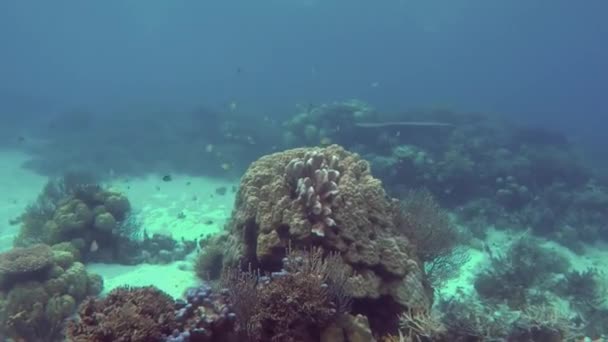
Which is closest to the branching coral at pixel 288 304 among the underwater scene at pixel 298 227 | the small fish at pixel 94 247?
the underwater scene at pixel 298 227

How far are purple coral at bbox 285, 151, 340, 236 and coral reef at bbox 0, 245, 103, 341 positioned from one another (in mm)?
5458

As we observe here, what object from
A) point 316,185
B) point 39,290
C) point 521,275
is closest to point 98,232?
point 39,290

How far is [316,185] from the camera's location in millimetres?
7121

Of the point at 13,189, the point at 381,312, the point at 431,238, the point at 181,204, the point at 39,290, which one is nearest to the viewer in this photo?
the point at 381,312

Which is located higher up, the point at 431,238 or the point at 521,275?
the point at 431,238

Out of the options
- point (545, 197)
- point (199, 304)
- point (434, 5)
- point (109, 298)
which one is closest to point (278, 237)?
point (199, 304)

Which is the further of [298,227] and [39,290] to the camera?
[39,290]

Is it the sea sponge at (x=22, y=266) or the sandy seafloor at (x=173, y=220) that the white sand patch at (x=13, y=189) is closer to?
the sandy seafloor at (x=173, y=220)

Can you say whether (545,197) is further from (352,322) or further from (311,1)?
(311,1)

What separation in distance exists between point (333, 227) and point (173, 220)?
11609 mm

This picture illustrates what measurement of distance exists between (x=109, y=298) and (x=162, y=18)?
531ft

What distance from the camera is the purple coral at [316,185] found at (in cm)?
666

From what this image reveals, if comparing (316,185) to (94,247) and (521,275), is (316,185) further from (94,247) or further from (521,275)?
(94,247)

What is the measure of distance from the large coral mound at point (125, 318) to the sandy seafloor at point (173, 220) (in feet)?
13.9
